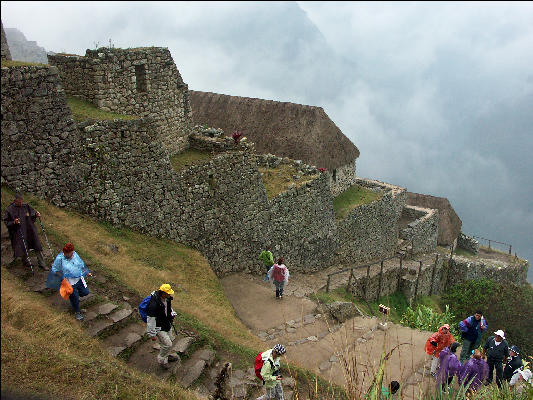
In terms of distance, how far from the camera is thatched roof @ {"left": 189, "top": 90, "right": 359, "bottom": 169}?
24248 mm

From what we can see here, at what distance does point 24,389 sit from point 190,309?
5354mm

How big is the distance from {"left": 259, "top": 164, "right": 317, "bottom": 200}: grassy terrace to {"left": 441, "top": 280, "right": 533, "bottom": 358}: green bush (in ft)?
30.9

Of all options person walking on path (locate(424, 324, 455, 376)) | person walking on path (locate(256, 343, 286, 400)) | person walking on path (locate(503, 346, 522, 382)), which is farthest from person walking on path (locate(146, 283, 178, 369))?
person walking on path (locate(503, 346, 522, 382))

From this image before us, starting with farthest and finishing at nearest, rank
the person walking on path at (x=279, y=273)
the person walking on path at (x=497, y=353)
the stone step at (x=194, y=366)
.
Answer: the person walking on path at (x=279, y=273) → the person walking on path at (x=497, y=353) → the stone step at (x=194, y=366)

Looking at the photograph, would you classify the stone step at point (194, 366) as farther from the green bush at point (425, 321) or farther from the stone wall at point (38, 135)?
the green bush at point (425, 321)

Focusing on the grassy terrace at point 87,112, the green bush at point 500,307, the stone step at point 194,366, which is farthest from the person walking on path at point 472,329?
the grassy terrace at point 87,112

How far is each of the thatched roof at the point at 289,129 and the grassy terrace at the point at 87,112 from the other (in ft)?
42.7

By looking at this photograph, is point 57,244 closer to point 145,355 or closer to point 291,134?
point 145,355

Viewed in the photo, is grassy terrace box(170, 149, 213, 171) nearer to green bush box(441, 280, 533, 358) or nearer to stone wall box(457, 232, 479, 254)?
green bush box(441, 280, 533, 358)

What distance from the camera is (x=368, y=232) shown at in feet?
77.5

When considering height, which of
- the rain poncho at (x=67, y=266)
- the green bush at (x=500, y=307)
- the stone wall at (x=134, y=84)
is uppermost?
the stone wall at (x=134, y=84)

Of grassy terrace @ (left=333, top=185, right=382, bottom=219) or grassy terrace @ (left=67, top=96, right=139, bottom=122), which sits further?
grassy terrace @ (left=333, top=185, right=382, bottom=219)

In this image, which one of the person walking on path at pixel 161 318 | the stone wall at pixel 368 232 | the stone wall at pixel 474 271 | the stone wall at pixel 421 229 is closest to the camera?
the person walking on path at pixel 161 318

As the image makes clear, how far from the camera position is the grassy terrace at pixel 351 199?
22172 mm
